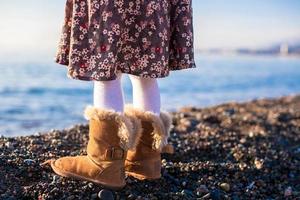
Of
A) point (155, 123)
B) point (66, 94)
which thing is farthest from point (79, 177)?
point (66, 94)

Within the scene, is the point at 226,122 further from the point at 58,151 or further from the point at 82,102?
the point at 82,102

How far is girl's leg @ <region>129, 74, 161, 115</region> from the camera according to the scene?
3.28 metres

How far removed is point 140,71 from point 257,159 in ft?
5.39

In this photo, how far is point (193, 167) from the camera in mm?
3799

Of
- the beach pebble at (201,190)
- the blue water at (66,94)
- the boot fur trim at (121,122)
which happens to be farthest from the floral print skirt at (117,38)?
the blue water at (66,94)

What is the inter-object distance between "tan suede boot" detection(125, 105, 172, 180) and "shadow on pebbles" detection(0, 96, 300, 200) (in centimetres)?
7

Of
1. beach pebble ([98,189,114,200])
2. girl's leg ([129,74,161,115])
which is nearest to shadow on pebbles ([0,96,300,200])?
beach pebble ([98,189,114,200])

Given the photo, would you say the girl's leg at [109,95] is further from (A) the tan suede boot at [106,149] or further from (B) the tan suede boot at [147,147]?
A: (B) the tan suede boot at [147,147]

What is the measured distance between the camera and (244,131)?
5781 mm

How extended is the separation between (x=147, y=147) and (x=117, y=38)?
76 centimetres

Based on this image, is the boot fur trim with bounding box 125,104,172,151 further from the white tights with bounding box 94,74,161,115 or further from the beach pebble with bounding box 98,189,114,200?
the beach pebble with bounding box 98,189,114,200

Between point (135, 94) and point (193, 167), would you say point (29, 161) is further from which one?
point (193, 167)

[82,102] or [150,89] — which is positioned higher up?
[150,89]

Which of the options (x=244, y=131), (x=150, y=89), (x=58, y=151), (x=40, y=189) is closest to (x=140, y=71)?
(x=150, y=89)
